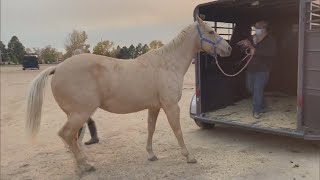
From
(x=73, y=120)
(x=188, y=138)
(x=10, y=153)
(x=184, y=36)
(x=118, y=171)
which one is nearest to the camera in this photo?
(x=73, y=120)

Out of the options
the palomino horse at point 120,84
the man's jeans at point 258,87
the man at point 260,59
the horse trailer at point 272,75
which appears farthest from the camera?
the man's jeans at point 258,87

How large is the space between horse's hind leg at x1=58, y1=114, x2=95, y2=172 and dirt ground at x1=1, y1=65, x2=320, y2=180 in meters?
0.18

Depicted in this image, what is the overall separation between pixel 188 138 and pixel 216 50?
5.96 feet

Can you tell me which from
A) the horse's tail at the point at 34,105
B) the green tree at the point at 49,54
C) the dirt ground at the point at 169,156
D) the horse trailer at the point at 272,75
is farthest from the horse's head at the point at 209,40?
the green tree at the point at 49,54

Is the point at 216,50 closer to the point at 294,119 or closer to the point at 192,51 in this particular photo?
the point at 192,51

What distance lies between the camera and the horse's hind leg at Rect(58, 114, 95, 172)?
4.15 meters

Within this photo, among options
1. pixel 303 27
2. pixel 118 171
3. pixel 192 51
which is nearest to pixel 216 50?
pixel 192 51

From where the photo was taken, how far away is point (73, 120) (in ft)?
13.6

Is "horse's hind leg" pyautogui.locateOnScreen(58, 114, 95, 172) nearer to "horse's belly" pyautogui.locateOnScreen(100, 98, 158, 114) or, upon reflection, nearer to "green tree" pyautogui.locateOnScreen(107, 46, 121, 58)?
"horse's belly" pyautogui.locateOnScreen(100, 98, 158, 114)

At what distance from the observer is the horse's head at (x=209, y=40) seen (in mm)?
4844

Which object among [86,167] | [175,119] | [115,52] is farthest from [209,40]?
[115,52]

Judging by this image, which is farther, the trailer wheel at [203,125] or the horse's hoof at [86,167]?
the trailer wheel at [203,125]

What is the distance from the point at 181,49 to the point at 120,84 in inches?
41.0

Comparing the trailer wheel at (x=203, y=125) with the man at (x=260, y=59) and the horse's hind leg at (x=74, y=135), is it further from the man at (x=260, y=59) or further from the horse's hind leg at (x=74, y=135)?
the horse's hind leg at (x=74, y=135)
